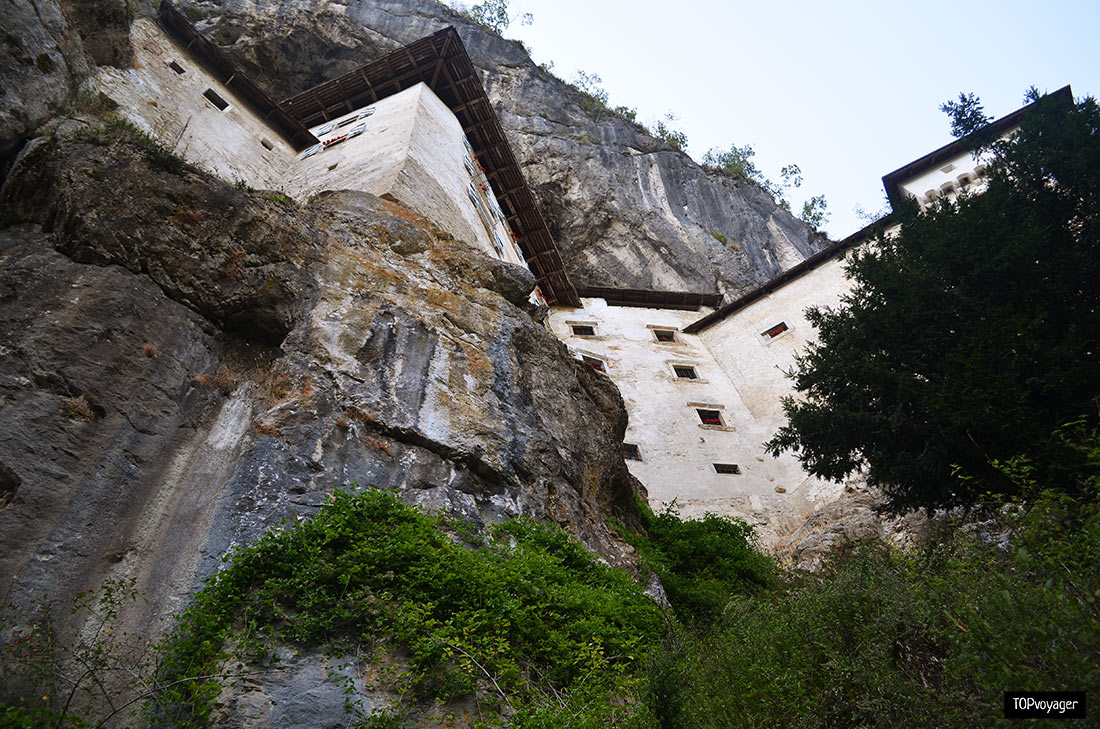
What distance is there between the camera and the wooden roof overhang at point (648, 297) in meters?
28.0

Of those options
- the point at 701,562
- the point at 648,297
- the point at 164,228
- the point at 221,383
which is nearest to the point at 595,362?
the point at 648,297

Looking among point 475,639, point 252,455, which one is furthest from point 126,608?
point 475,639

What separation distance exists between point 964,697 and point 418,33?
110 ft

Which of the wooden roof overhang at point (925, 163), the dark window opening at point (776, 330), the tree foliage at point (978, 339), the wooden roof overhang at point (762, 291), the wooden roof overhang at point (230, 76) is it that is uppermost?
the wooden roof overhang at point (230, 76)

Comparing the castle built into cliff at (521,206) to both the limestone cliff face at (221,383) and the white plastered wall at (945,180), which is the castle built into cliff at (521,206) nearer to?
the white plastered wall at (945,180)

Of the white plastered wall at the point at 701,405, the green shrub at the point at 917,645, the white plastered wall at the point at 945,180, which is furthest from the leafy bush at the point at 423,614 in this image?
the white plastered wall at the point at 945,180

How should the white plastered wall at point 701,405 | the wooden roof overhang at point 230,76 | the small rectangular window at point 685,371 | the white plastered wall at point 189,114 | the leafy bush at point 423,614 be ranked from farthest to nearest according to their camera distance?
the small rectangular window at point 685,371, the white plastered wall at point 701,405, the wooden roof overhang at point 230,76, the white plastered wall at point 189,114, the leafy bush at point 423,614

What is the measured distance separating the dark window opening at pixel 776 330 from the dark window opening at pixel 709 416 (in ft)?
14.1

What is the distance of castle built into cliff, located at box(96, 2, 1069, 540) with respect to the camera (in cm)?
1616

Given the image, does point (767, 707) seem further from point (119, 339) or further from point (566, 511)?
point (119, 339)

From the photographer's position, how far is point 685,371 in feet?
80.0

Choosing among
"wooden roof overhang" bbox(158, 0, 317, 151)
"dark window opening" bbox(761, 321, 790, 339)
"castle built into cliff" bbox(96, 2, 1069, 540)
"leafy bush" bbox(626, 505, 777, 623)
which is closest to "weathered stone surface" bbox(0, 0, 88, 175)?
"castle built into cliff" bbox(96, 2, 1069, 540)

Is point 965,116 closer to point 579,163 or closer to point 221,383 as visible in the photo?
point 221,383

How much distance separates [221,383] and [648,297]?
22237mm
